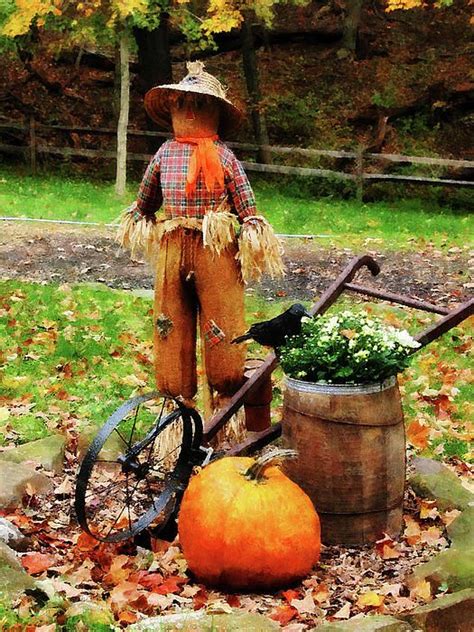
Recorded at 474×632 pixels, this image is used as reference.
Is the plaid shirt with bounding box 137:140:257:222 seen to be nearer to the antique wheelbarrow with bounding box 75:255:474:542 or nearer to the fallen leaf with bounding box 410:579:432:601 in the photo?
the antique wheelbarrow with bounding box 75:255:474:542

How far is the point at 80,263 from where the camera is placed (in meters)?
9.91

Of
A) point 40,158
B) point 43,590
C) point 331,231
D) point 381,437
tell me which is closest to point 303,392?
point 381,437

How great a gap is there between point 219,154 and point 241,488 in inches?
70.4

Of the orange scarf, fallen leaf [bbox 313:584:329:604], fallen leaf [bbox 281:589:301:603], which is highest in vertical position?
the orange scarf

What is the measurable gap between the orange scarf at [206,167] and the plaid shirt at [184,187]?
22mm

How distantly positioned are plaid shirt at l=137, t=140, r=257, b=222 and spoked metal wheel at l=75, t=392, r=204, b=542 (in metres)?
0.96

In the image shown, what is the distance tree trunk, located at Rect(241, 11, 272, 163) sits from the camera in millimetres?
16438

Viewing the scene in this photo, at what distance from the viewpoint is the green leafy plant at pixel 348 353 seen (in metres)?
3.86

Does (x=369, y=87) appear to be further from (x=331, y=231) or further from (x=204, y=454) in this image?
(x=204, y=454)

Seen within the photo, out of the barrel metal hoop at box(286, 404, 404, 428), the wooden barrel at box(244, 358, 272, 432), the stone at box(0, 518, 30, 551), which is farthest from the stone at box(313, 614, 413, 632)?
the wooden barrel at box(244, 358, 272, 432)

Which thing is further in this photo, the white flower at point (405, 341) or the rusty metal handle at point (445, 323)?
the rusty metal handle at point (445, 323)

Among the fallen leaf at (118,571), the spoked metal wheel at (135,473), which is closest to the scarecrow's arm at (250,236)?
the spoked metal wheel at (135,473)

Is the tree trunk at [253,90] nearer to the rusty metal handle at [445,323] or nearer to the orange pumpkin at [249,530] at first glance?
the rusty metal handle at [445,323]

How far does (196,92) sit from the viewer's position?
459 cm
